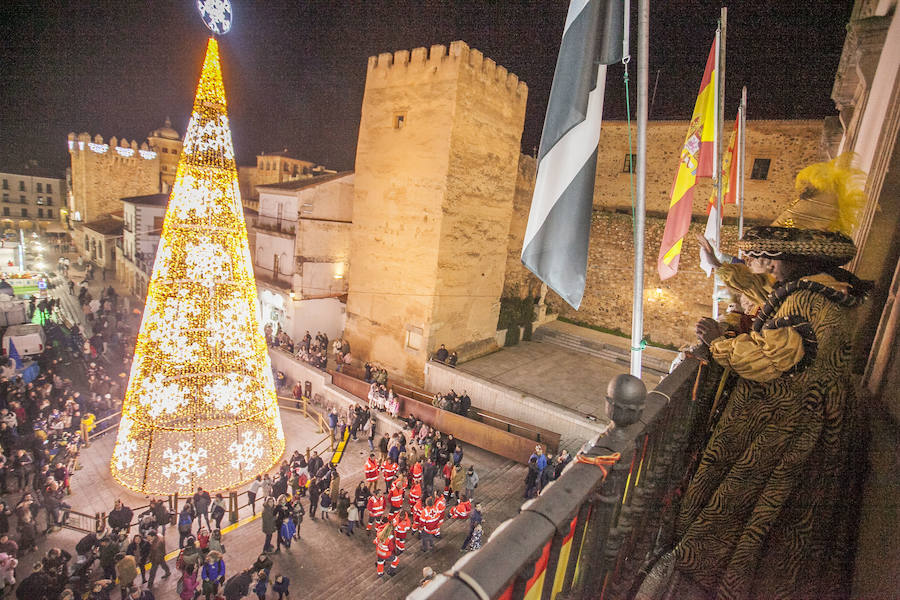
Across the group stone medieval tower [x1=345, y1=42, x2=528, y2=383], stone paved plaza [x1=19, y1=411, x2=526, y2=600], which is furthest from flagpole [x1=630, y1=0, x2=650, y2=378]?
stone medieval tower [x1=345, y1=42, x2=528, y2=383]

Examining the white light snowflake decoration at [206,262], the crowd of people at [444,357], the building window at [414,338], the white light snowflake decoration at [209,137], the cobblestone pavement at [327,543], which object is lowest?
the cobblestone pavement at [327,543]

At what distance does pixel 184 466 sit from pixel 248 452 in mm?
1294

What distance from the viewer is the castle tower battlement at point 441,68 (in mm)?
13891

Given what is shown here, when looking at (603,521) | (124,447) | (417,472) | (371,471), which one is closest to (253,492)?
(371,471)

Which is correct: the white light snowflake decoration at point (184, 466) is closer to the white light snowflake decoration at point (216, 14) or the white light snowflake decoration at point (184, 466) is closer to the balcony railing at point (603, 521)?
the white light snowflake decoration at point (216, 14)

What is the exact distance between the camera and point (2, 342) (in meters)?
14.2

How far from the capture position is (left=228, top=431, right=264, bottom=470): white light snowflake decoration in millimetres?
10094

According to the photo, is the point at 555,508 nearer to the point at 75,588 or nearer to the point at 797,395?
the point at 797,395

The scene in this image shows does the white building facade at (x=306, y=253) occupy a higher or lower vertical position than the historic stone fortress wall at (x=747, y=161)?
lower

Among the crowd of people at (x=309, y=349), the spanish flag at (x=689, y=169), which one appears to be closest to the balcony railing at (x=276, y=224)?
the crowd of people at (x=309, y=349)

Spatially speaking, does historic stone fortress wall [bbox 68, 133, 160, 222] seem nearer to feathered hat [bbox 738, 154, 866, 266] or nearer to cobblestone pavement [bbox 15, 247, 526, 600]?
cobblestone pavement [bbox 15, 247, 526, 600]

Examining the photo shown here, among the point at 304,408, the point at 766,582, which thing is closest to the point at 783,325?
the point at 766,582

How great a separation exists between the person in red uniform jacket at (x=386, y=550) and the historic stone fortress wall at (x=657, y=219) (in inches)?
536

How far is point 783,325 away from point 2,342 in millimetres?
20369
